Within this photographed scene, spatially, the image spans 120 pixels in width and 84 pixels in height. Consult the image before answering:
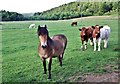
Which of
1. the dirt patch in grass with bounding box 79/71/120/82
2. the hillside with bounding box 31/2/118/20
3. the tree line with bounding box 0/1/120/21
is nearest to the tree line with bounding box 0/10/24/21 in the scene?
the tree line with bounding box 0/1/120/21

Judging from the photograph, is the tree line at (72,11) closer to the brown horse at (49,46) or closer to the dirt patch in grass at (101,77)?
the brown horse at (49,46)

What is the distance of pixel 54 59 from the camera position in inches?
189

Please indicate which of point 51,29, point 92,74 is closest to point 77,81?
point 92,74

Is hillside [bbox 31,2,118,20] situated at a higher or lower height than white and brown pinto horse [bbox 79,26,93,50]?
higher

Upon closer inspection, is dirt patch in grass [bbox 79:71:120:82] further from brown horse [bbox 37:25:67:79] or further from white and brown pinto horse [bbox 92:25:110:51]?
white and brown pinto horse [bbox 92:25:110:51]

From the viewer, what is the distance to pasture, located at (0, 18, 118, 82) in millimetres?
4402

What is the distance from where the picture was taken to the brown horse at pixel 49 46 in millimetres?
3908

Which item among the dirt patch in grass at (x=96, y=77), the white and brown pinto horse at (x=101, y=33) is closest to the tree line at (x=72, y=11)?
the white and brown pinto horse at (x=101, y=33)

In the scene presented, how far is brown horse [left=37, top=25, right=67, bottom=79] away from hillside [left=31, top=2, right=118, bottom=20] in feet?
2.92

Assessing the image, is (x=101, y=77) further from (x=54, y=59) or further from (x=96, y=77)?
(x=54, y=59)

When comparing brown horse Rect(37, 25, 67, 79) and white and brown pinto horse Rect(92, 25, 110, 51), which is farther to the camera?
white and brown pinto horse Rect(92, 25, 110, 51)

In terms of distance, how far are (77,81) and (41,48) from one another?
780 millimetres

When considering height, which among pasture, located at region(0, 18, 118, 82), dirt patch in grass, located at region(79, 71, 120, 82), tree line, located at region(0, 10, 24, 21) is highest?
tree line, located at region(0, 10, 24, 21)

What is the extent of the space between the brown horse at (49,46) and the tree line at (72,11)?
2.93 ft
